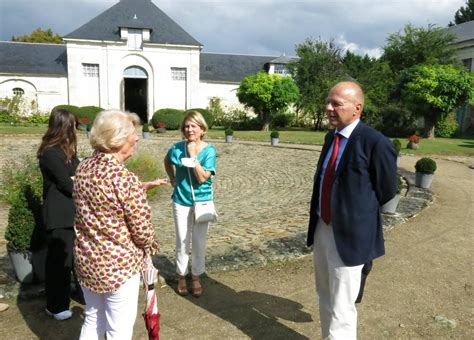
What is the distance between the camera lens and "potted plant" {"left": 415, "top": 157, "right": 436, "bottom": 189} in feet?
28.9

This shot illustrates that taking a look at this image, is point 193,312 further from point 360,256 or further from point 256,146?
point 256,146

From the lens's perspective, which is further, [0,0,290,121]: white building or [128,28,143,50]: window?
[128,28,143,50]: window

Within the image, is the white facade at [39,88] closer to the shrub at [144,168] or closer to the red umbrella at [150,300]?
the shrub at [144,168]

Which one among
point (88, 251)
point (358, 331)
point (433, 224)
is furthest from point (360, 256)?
point (433, 224)

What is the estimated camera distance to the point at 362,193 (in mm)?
2521

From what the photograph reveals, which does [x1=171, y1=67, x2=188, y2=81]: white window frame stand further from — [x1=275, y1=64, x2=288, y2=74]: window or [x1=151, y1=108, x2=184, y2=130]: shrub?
[x1=275, y1=64, x2=288, y2=74]: window

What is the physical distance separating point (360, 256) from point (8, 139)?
20.4m

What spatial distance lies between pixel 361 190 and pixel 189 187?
5.69 feet

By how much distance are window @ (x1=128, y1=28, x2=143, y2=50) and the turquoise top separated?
99.2ft

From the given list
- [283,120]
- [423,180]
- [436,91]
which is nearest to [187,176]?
[423,180]

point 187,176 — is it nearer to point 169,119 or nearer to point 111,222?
point 111,222

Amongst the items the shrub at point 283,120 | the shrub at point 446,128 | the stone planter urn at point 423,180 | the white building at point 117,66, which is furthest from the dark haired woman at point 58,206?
the white building at point 117,66

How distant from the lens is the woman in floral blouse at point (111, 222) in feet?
7.02

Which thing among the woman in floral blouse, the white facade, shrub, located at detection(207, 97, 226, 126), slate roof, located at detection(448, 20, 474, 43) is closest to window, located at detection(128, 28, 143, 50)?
the white facade
